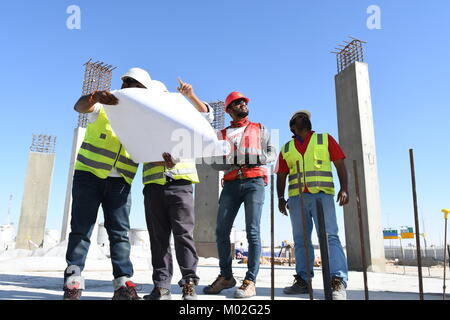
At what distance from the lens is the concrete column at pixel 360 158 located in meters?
6.38

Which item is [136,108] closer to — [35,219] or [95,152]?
[95,152]

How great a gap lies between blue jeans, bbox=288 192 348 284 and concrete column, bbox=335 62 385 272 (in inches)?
168

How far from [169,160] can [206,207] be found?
1376cm

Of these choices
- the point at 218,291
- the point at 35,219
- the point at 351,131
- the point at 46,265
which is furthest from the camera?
the point at 35,219

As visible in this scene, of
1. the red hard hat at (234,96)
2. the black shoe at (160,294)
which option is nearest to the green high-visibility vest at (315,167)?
the red hard hat at (234,96)

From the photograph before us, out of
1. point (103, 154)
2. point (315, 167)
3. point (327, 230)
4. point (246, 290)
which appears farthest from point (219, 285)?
point (103, 154)

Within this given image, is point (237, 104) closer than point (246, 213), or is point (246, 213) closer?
point (246, 213)

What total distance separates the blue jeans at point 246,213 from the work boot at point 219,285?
0.03 metres

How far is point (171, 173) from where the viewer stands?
2014mm

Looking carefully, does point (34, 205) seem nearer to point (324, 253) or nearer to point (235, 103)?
point (235, 103)

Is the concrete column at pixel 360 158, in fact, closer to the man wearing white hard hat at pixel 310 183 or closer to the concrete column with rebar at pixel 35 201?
the man wearing white hard hat at pixel 310 183
